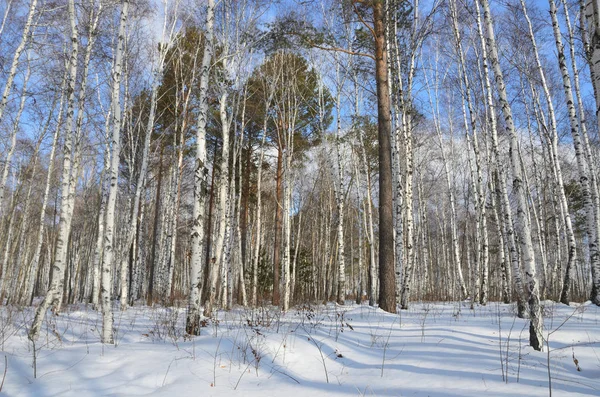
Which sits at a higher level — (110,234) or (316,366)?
(110,234)

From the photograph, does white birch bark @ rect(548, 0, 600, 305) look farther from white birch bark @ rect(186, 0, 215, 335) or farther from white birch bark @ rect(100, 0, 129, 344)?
white birch bark @ rect(100, 0, 129, 344)

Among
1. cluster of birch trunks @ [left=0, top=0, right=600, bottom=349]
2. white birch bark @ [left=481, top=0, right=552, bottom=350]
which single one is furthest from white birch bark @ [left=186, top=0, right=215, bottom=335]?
white birch bark @ [left=481, top=0, right=552, bottom=350]

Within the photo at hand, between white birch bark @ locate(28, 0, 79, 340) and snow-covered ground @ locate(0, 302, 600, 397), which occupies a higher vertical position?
white birch bark @ locate(28, 0, 79, 340)

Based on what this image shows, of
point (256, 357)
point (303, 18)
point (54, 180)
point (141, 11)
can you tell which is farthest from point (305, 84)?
point (54, 180)

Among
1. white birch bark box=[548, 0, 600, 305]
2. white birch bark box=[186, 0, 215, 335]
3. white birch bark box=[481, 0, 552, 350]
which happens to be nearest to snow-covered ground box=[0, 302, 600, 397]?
white birch bark box=[481, 0, 552, 350]

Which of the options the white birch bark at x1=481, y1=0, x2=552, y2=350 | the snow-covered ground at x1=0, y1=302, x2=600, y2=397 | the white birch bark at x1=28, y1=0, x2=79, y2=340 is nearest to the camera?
the snow-covered ground at x1=0, y1=302, x2=600, y2=397

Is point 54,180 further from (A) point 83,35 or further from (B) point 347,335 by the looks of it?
(B) point 347,335

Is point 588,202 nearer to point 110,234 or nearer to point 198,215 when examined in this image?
point 198,215

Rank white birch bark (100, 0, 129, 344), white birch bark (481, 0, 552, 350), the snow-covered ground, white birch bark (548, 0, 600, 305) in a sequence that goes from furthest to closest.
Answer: white birch bark (548, 0, 600, 305), white birch bark (100, 0, 129, 344), white birch bark (481, 0, 552, 350), the snow-covered ground

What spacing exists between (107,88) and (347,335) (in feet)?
38.0

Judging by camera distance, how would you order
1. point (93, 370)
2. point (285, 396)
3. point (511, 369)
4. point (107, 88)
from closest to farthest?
1. point (285, 396)
2. point (511, 369)
3. point (93, 370)
4. point (107, 88)

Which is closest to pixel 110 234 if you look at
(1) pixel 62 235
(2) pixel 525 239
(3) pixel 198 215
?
(1) pixel 62 235

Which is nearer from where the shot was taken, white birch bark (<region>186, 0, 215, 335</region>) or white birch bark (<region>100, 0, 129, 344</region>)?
white birch bark (<region>100, 0, 129, 344</region>)

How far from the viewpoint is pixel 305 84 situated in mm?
13445
